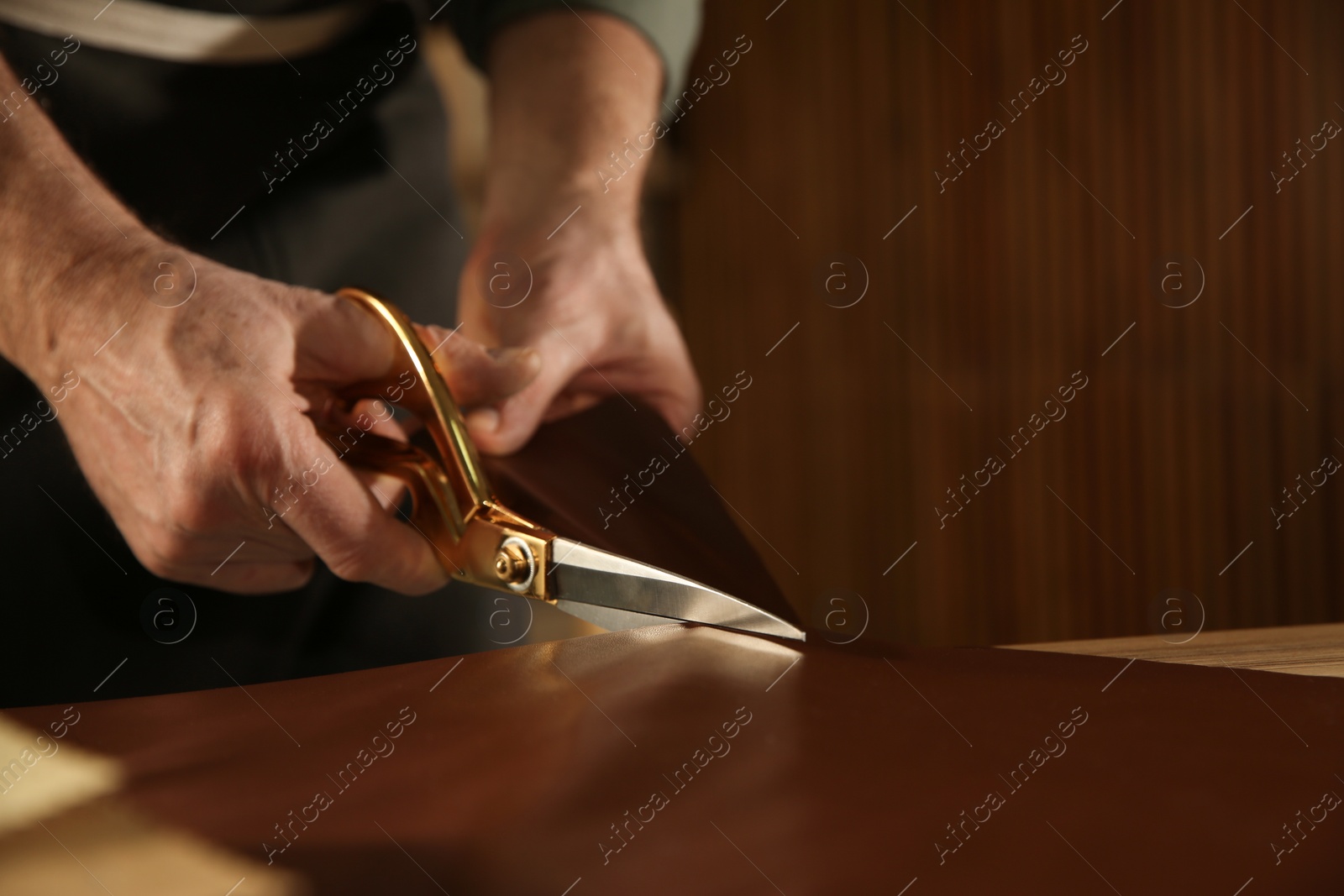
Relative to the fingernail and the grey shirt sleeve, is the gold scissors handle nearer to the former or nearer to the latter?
the fingernail

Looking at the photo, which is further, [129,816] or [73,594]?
[73,594]

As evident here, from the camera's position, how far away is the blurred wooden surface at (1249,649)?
0.99ft

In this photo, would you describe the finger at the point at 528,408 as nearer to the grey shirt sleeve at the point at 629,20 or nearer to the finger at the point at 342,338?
the finger at the point at 342,338

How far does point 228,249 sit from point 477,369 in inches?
6.0

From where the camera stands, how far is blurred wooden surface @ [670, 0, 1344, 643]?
1.28ft

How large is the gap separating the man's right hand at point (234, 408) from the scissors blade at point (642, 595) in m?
0.07

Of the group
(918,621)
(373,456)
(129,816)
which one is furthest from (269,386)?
(918,621)

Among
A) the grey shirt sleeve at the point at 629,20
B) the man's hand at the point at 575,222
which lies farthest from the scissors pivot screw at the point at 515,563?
the grey shirt sleeve at the point at 629,20

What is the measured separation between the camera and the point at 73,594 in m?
0.44

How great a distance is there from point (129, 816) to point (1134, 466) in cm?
37

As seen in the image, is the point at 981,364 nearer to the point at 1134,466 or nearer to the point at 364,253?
the point at 1134,466

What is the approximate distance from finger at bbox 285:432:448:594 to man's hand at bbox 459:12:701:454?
0.10m

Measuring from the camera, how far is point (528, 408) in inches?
15.9

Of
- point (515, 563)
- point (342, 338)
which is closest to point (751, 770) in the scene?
point (515, 563)
